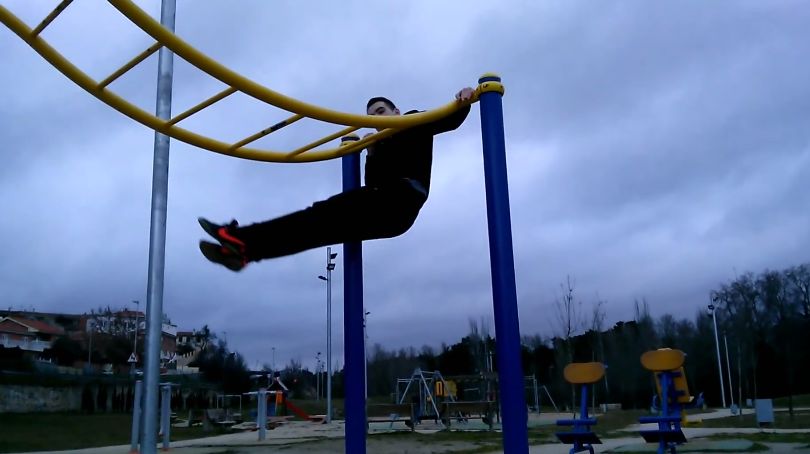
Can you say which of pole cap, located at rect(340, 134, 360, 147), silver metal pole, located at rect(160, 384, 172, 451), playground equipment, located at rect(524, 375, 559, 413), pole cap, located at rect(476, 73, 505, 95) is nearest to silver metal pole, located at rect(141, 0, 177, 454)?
pole cap, located at rect(340, 134, 360, 147)

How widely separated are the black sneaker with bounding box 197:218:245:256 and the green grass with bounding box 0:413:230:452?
1053 centimetres

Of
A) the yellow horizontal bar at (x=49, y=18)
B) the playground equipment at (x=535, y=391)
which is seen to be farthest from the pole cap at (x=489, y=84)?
the playground equipment at (x=535, y=391)

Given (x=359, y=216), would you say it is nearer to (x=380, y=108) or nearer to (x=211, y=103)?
(x=380, y=108)

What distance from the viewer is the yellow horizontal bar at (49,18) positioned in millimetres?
2246

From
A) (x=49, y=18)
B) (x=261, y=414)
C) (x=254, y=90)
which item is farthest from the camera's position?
(x=261, y=414)

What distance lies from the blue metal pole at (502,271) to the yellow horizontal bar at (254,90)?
0.53 ft

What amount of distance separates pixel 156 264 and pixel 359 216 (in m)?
2.71

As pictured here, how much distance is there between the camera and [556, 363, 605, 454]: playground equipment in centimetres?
504

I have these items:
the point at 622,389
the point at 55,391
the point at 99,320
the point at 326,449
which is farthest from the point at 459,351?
the point at 326,449

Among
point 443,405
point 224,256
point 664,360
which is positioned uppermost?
point 224,256

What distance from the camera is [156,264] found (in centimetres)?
534

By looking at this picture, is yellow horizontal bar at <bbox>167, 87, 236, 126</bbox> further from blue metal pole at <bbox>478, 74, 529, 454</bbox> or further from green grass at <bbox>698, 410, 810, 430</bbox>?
green grass at <bbox>698, 410, 810, 430</bbox>

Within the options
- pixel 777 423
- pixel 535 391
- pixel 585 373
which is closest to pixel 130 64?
pixel 585 373

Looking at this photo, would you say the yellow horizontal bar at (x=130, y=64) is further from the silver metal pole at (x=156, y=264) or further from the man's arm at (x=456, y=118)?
the silver metal pole at (x=156, y=264)
